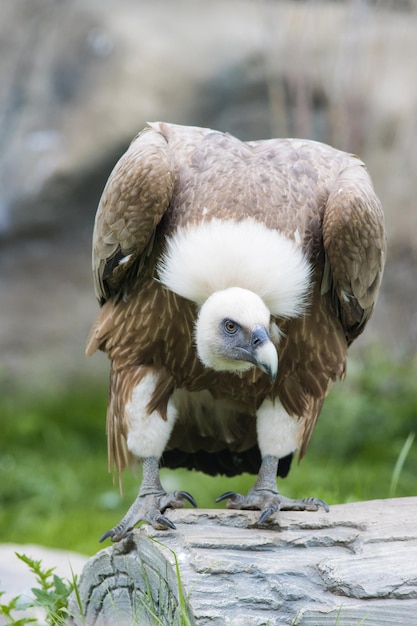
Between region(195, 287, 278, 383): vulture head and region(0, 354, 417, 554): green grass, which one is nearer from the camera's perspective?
region(195, 287, 278, 383): vulture head

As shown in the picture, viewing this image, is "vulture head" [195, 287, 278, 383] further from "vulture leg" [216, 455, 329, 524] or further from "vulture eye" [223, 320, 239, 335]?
"vulture leg" [216, 455, 329, 524]

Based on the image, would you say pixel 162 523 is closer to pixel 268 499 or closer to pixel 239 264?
pixel 268 499

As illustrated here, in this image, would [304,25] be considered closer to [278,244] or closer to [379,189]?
[379,189]

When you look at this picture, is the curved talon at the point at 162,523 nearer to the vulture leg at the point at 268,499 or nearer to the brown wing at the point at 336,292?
the vulture leg at the point at 268,499

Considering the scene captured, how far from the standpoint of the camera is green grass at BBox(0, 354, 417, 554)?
288 inches

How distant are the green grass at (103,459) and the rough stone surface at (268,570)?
2.63 m

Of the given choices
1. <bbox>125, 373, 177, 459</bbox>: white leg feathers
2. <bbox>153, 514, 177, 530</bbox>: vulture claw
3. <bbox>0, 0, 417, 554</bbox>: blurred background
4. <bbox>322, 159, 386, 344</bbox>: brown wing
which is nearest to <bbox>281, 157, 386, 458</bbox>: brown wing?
<bbox>322, 159, 386, 344</bbox>: brown wing

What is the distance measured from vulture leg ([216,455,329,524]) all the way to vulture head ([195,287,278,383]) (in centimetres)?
63

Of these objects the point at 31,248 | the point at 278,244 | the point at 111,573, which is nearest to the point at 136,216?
the point at 278,244

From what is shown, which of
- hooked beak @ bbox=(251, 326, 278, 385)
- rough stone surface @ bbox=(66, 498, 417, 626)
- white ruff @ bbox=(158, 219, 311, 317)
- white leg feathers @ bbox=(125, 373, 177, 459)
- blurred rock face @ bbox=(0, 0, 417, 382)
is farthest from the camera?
blurred rock face @ bbox=(0, 0, 417, 382)

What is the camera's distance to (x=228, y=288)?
4.25 meters

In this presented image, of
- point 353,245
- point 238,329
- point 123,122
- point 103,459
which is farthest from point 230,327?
point 123,122

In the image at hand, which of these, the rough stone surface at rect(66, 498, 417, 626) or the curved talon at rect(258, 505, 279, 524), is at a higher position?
the curved talon at rect(258, 505, 279, 524)

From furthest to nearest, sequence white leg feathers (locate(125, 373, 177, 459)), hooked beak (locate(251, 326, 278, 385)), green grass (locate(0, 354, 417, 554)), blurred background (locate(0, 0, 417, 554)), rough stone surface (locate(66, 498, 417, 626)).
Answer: blurred background (locate(0, 0, 417, 554))
green grass (locate(0, 354, 417, 554))
white leg feathers (locate(125, 373, 177, 459))
hooked beak (locate(251, 326, 278, 385))
rough stone surface (locate(66, 498, 417, 626))
